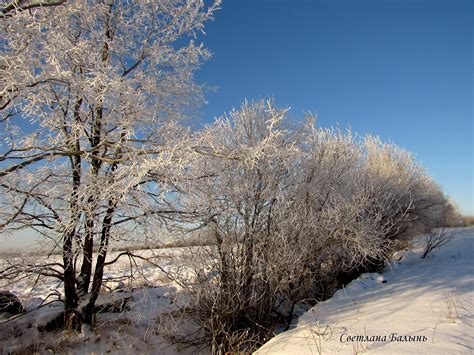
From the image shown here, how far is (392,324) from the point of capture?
4.66 meters

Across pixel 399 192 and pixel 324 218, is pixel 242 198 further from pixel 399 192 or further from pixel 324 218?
pixel 399 192

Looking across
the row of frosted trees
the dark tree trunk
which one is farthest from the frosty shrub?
the dark tree trunk

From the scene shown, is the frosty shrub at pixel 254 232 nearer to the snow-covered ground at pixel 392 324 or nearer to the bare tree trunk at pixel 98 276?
the snow-covered ground at pixel 392 324

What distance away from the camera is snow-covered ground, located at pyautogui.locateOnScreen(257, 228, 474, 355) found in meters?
3.90

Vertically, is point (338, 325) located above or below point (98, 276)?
below

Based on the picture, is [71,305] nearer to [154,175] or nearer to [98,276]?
[98,276]

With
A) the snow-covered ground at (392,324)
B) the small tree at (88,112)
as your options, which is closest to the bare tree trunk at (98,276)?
the small tree at (88,112)

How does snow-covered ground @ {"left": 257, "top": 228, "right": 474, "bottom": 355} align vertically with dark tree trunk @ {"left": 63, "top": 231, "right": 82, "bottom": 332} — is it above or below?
below

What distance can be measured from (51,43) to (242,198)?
356cm

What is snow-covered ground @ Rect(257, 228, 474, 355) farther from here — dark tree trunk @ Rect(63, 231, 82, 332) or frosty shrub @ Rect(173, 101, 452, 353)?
dark tree trunk @ Rect(63, 231, 82, 332)

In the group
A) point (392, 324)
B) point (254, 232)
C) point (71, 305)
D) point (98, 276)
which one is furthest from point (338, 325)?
point (71, 305)

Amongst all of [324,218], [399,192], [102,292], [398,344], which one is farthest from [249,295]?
[399,192]

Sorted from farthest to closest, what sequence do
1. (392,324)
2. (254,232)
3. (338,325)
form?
1. (254,232)
2. (338,325)
3. (392,324)

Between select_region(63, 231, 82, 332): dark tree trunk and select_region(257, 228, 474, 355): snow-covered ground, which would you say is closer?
select_region(257, 228, 474, 355): snow-covered ground
